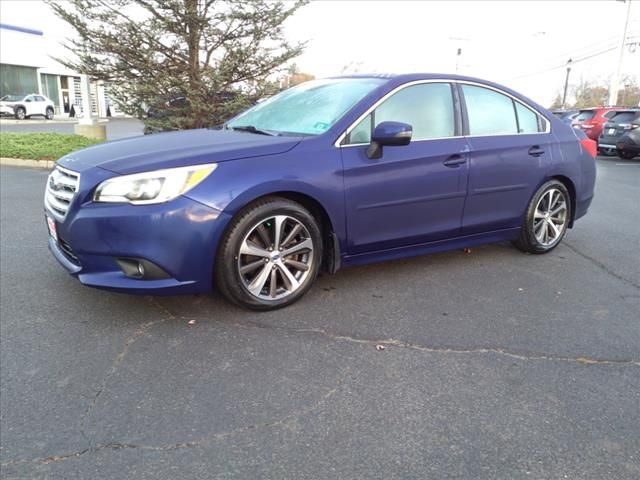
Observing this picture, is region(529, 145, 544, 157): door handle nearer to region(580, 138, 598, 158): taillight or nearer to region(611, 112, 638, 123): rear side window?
region(580, 138, 598, 158): taillight

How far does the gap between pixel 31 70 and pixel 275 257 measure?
41.6m

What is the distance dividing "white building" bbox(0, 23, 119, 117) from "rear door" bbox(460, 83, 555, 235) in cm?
3359

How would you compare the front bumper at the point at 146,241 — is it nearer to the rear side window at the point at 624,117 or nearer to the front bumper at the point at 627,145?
the front bumper at the point at 627,145

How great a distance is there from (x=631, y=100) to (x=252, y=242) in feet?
202

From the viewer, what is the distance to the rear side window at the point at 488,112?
14.3ft

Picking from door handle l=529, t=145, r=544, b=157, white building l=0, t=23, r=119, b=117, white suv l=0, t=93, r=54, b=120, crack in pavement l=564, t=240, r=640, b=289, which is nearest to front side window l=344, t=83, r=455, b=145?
door handle l=529, t=145, r=544, b=157

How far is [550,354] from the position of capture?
121 inches

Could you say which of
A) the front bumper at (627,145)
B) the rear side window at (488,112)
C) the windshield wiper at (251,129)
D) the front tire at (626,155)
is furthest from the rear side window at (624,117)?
the windshield wiper at (251,129)

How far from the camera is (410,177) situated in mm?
3893

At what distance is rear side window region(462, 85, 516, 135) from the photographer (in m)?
4.37

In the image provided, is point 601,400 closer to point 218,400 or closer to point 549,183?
point 218,400

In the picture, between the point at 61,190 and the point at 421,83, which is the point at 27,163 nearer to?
the point at 61,190

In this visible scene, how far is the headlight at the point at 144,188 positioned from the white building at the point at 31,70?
3397 cm

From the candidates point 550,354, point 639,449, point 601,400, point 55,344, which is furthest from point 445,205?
point 55,344
